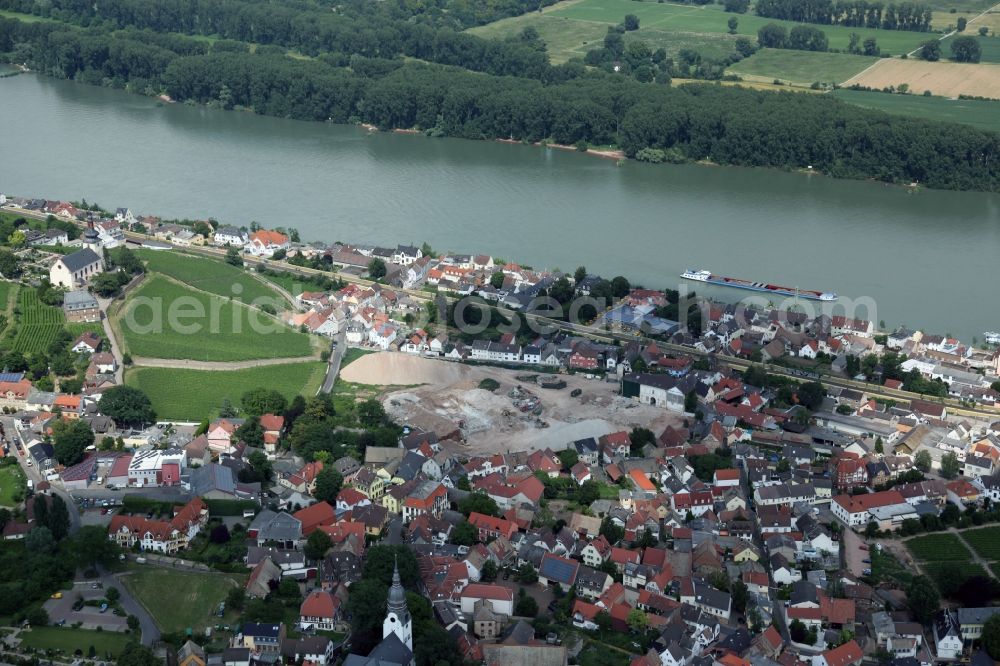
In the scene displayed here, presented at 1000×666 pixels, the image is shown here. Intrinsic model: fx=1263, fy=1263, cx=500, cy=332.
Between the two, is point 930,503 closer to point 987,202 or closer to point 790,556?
point 790,556

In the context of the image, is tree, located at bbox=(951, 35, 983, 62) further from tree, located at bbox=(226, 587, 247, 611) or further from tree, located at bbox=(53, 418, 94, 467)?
tree, located at bbox=(226, 587, 247, 611)

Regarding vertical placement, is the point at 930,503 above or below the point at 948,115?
below

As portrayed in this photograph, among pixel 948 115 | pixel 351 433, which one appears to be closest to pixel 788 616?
pixel 351 433

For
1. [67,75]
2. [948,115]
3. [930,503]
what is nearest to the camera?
[930,503]

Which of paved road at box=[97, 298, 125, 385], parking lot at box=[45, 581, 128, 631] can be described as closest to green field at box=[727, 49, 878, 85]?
paved road at box=[97, 298, 125, 385]

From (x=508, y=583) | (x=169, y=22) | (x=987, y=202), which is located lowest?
(x=508, y=583)

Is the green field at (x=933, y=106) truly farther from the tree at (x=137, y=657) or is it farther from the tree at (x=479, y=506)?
the tree at (x=137, y=657)

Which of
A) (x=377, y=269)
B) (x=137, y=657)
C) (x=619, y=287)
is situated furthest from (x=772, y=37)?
(x=137, y=657)
